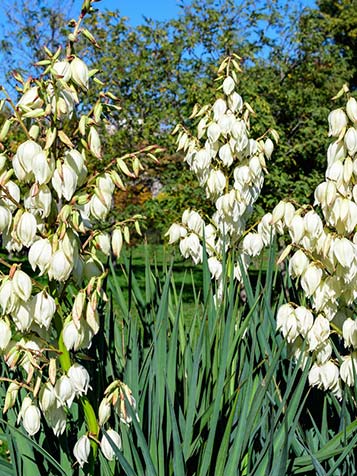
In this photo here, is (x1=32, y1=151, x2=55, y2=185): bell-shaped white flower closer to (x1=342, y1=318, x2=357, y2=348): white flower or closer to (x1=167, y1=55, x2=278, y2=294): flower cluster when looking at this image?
(x1=342, y1=318, x2=357, y2=348): white flower

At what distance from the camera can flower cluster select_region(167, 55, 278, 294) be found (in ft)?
8.03

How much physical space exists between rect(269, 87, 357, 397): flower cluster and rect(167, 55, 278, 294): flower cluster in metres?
0.52

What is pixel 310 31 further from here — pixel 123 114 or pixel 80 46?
pixel 80 46

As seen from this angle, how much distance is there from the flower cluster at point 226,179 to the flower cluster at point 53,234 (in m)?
1.04

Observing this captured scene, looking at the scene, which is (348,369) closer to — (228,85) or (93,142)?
(93,142)

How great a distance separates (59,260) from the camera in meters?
1.32

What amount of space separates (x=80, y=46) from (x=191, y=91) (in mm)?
3539

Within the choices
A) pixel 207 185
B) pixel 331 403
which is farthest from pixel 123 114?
pixel 331 403

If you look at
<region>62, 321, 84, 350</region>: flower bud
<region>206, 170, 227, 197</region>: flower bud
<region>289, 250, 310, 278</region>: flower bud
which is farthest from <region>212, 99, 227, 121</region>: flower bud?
<region>62, 321, 84, 350</region>: flower bud

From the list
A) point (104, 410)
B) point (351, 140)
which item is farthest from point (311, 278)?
point (104, 410)

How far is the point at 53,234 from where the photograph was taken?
1.38m

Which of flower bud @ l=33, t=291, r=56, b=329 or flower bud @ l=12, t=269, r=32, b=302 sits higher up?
flower bud @ l=12, t=269, r=32, b=302

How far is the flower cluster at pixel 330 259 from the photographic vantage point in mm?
1803

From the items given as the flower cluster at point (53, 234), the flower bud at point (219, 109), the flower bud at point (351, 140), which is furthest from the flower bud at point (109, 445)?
the flower bud at point (219, 109)
